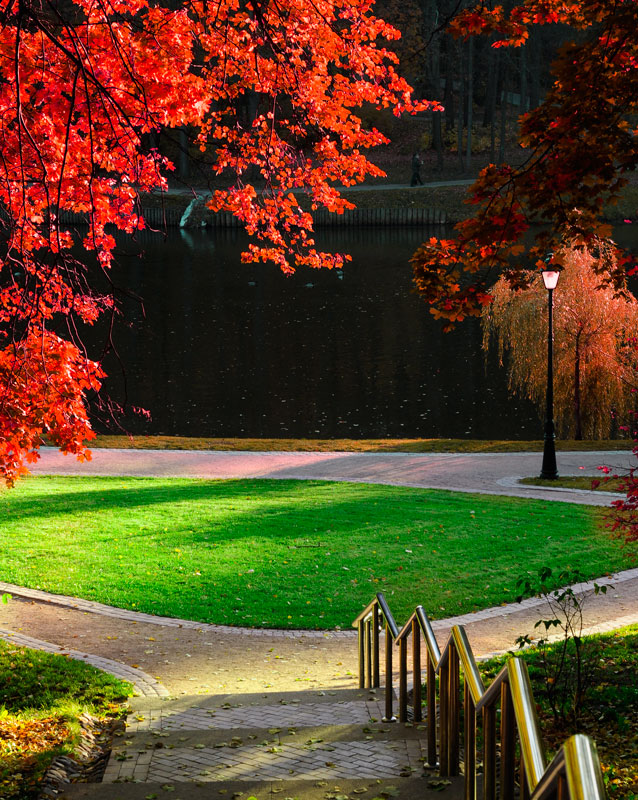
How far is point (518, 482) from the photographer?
19484 millimetres

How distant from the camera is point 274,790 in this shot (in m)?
4.91

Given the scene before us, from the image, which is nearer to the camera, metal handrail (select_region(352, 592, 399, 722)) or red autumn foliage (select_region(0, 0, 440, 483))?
metal handrail (select_region(352, 592, 399, 722))

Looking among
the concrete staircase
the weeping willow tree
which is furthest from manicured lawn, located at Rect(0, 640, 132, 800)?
the weeping willow tree

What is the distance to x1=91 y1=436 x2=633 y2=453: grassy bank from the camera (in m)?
23.4

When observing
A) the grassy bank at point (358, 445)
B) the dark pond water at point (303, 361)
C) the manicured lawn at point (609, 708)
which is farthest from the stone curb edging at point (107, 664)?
the dark pond water at point (303, 361)

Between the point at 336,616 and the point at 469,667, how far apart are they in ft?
22.9

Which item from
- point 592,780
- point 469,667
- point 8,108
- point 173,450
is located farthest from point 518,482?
point 592,780

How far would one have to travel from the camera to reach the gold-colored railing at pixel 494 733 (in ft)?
8.38

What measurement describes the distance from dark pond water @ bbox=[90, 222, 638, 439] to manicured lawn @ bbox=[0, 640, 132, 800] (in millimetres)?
16870

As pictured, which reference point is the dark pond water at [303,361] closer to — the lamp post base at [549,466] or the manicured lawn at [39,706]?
the lamp post base at [549,466]

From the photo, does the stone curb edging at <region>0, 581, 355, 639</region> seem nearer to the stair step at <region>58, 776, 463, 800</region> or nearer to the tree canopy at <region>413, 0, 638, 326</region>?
the tree canopy at <region>413, 0, 638, 326</region>

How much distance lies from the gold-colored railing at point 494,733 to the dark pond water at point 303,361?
19.5 metres

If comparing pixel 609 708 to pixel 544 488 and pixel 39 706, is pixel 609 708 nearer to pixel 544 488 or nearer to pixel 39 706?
pixel 39 706

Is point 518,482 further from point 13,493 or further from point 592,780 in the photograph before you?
point 592,780
